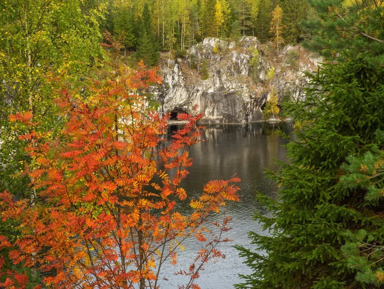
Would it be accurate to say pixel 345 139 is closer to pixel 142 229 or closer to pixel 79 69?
pixel 142 229

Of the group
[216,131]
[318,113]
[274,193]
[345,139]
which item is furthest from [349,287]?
[216,131]

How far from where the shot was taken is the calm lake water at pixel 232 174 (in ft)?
70.4

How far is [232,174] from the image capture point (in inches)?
1553

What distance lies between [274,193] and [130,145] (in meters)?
28.5

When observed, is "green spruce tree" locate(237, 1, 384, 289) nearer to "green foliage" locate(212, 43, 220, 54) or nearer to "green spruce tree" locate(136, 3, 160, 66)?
"green spruce tree" locate(136, 3, 160, 66)

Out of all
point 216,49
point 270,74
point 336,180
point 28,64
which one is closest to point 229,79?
point 216,49

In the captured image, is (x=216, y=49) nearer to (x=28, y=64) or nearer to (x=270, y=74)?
(x=270, y=74)

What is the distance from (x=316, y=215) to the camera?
6.69 metres

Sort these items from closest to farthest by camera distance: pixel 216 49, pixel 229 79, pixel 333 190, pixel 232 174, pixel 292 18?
pixel 333 190 → pixel 232 174 → pixel 229 79 → pixel 216 49 → pixel 292 18

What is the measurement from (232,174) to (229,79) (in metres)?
49.9

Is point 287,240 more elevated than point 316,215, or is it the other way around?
point 316,215

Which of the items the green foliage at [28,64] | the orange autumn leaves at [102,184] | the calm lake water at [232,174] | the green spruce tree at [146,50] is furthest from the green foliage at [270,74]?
the orange autumn leaves at [102,184]

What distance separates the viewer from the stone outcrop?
8212cm

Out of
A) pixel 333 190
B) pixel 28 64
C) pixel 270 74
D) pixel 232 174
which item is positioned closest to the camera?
pixel 333 190
